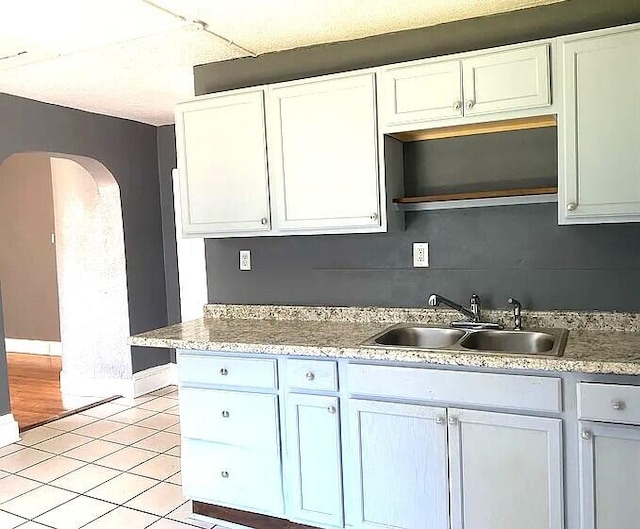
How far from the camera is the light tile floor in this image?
293 centimetres

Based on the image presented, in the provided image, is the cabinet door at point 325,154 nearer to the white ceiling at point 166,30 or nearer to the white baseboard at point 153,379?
the white ceiling at point 166,30

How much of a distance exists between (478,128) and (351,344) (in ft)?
3.85

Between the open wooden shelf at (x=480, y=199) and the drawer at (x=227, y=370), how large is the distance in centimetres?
100

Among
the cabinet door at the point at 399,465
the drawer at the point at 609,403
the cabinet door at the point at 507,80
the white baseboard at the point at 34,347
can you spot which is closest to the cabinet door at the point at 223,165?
the cabinet door at the point at 507,80

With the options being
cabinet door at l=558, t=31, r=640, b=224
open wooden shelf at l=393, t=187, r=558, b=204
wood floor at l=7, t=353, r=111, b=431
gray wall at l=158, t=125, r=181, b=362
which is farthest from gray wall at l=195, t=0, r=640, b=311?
wood floor at l=7, t=353, r=111, b=431

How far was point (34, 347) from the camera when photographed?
6.89 m

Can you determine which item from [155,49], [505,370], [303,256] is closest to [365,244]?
[303,256]

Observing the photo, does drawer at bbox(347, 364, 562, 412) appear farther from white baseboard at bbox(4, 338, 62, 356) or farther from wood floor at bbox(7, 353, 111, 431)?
white baseboard at bbox(4, 338, 62, 356)

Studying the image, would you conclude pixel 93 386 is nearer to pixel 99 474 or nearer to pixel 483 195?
pixel 99 474

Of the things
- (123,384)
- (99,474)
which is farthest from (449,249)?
(123,384)

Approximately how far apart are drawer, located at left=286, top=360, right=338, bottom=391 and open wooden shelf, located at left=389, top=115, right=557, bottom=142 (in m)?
1.10

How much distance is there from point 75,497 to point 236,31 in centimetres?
253

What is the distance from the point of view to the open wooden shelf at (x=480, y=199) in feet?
8.57

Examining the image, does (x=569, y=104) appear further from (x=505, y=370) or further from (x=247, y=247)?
(x=247, y=247)
